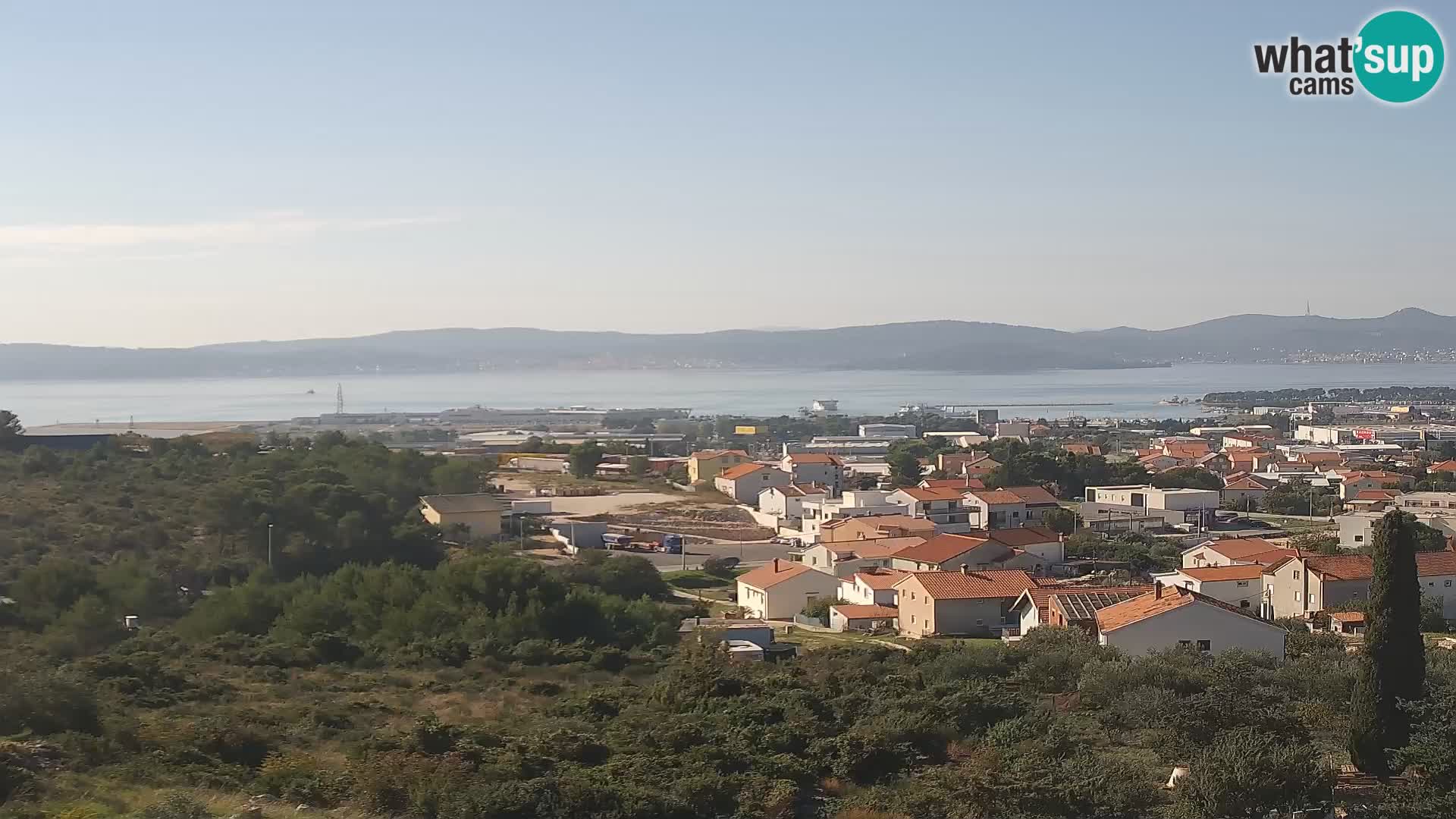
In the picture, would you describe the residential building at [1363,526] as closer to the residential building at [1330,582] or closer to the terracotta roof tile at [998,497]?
the residential building at [1330,582]

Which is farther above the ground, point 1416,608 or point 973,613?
point 1416,608

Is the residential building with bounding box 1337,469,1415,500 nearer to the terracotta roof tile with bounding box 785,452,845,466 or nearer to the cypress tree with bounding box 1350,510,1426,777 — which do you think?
the terracotta roof tile with bounding box 785,452,845,466

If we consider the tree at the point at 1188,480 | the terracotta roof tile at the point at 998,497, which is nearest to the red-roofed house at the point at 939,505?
the terracotta roof tile at the point at 998,497

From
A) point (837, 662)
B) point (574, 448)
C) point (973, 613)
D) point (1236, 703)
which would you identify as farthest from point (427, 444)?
point (1236, 703)

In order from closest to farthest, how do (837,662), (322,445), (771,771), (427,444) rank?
(771,771) → (837,662) → (322,445) → (427,444)

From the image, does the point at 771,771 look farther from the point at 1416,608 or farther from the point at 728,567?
the point at 728,567

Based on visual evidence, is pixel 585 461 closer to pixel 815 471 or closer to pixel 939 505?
pixel 815 471

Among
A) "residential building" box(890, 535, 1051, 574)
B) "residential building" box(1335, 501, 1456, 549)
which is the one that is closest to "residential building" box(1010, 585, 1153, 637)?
"residential building" box(890, 535, 1051, 574)
